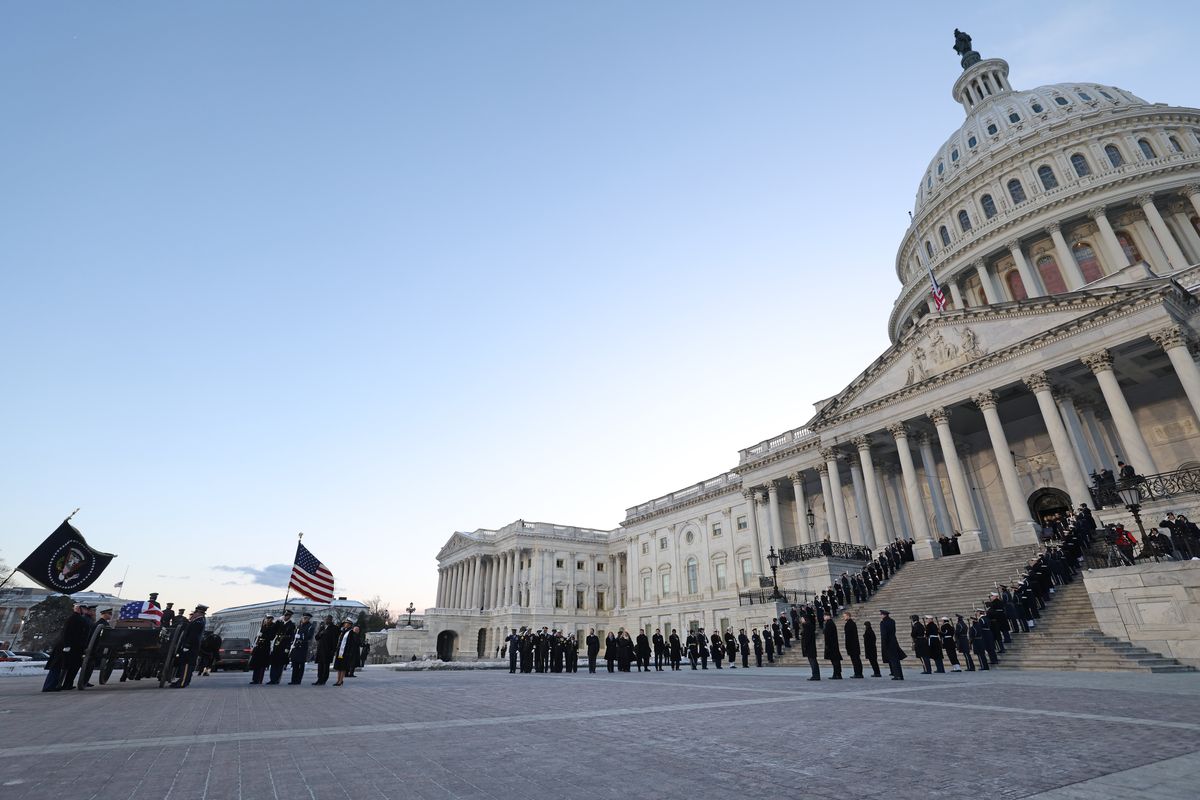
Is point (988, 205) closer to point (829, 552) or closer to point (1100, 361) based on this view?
point (1100, 361)

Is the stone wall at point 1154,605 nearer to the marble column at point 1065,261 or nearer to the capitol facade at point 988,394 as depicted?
the capitol facade at point 988,394

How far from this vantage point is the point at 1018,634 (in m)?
17.4

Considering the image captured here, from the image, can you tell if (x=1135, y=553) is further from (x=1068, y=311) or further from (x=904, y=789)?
(x=904, y=789)

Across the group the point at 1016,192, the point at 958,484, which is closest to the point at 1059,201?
the point at 1016,192

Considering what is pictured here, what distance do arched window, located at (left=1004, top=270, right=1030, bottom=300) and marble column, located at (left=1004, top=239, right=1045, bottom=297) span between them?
1.30 m

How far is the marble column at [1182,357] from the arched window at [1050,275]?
22.0 meters

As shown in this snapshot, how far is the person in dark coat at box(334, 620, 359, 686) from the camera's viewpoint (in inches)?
616

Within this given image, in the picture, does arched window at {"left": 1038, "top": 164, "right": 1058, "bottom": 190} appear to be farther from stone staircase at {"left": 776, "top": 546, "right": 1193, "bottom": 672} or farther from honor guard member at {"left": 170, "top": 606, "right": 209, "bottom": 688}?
honor guard member at {"left": 170, "top": 606, "right": 209, "bottom": 688}

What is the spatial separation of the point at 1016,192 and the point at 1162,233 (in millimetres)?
10728

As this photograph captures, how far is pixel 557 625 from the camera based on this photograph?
6919 centimetres

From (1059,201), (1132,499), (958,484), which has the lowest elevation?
(1132,499)

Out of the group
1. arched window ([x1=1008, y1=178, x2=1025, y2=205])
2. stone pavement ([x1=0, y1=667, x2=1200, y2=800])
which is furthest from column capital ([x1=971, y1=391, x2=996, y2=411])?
arched window ([x1=1008, y1=178, x2=1025, y2=205])

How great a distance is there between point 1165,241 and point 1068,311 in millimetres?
21151

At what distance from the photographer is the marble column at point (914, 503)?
28609 mm
